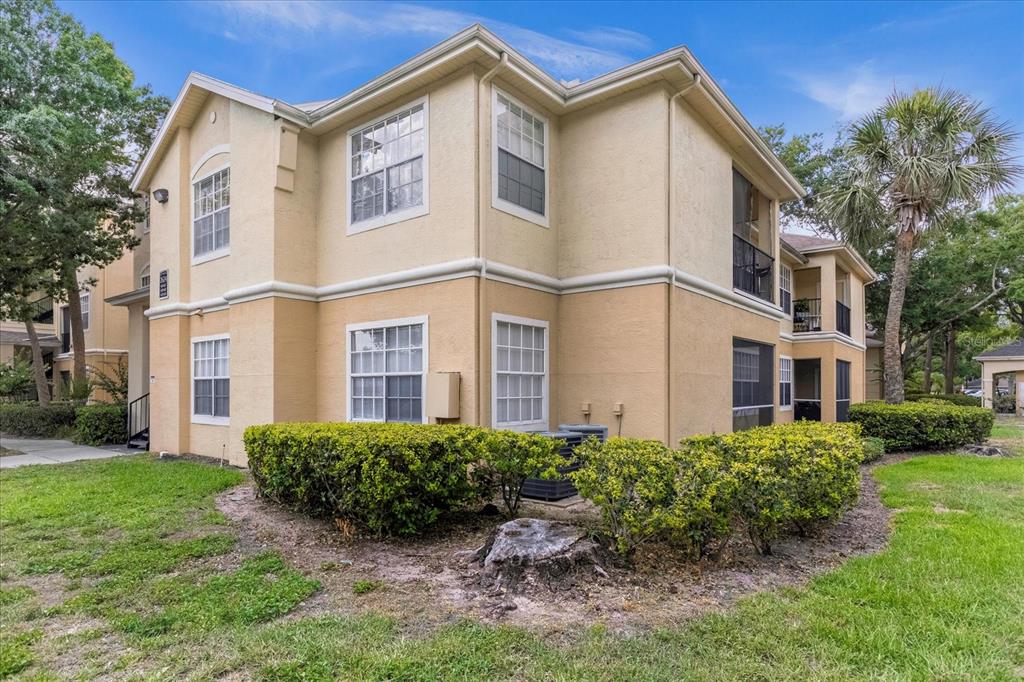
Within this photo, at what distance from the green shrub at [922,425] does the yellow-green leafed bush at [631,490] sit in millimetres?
10814

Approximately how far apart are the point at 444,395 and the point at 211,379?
20.8 ft

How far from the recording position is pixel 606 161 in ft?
31.3

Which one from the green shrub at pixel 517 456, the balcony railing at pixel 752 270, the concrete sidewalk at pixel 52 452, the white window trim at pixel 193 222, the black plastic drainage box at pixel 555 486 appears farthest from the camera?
the concrete sidewalk at pixel 52 452

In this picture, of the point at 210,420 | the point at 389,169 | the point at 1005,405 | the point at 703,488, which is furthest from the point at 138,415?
the point at 1005,405

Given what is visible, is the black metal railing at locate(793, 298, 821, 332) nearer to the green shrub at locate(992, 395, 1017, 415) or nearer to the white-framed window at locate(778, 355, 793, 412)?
the white-framed window at locate(778, 355, 793, 412)

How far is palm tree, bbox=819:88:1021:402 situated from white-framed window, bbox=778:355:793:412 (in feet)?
8.27

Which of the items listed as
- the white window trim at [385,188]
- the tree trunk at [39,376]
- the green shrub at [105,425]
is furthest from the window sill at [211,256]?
the tree trunk at [39,376]

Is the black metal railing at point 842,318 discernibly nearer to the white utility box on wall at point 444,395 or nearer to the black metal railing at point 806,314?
the black metal railing at point 806,314

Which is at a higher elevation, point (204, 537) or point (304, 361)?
point (304, 361)

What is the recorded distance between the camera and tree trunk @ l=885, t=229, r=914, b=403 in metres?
15.6

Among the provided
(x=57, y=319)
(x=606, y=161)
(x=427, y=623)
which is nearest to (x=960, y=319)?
(x=606, y=161)

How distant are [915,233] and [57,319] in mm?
35366

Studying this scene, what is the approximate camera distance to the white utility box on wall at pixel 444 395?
832 cm

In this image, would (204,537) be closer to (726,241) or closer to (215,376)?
(215,376)
